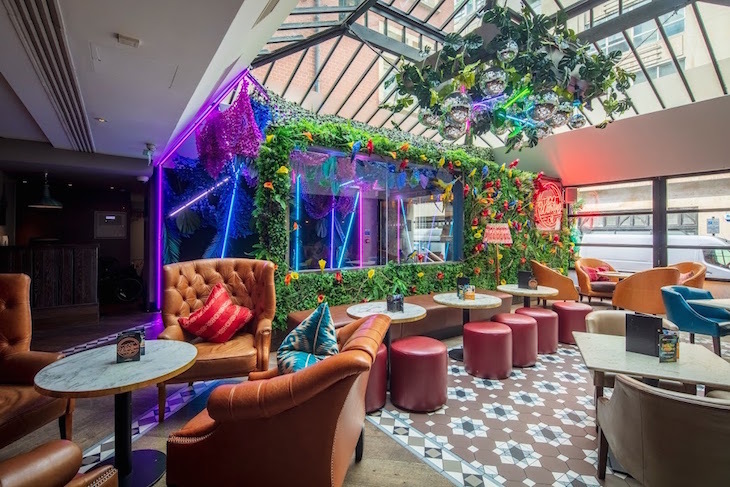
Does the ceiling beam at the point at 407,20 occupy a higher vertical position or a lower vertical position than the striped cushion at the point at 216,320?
higher

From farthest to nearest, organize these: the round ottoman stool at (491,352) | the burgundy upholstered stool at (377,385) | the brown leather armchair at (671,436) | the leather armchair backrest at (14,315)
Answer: the round ottoman stool at (491,352), the burgundy upholstered stool at (377,385), the leather armchair backrest at (14,315), the brown leather armchair at (671,436)

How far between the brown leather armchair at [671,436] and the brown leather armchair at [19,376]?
3131 mm

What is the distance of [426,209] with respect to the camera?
23.8 feet

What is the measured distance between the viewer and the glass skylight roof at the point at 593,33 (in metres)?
4.86

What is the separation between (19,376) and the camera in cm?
225

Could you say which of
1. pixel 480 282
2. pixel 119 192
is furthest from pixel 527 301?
pixel 119 192

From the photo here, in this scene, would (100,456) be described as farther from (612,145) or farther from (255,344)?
(612,145)

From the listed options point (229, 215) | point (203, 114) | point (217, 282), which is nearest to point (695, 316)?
point (217, 282)

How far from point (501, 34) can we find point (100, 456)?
4.67 metres

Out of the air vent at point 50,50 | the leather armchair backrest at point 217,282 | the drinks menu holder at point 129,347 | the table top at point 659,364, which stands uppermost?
the air vent at point 50,50

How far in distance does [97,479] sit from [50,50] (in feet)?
9.43

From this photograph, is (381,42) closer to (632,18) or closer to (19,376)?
(632,18)

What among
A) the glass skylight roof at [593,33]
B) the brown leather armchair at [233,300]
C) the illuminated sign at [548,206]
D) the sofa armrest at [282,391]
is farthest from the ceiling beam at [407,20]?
the sofa armrest at [282,391]

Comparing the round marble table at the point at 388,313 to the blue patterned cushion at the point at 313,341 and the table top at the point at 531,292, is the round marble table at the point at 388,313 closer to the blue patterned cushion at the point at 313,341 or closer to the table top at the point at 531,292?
the blue patterned cushion at the point at 313,341
